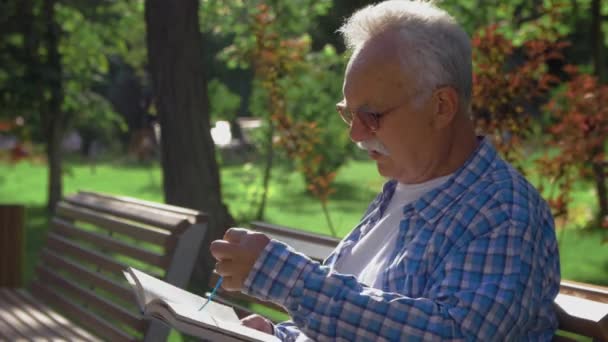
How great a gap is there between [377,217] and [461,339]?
0.72 meters

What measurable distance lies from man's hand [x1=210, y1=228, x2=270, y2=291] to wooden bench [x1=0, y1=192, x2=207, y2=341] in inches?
54.3

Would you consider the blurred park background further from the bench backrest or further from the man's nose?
the bench backrest

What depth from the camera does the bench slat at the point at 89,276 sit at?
3909 millimetres

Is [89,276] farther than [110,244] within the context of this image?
Yes

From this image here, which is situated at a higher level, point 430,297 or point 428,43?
point 428,43

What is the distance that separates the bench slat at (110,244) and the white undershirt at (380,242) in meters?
1.20

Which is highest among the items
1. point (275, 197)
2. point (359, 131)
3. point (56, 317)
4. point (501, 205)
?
point (359, 131)

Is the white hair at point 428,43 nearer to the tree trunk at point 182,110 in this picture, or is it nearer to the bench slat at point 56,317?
the bench slat at point 56,317

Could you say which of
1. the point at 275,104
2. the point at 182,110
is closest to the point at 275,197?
the point at 275,104

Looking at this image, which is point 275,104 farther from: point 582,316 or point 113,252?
point 582,316

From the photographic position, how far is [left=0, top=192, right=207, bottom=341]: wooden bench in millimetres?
3637

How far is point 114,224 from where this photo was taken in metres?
4.29

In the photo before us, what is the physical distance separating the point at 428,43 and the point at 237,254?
0.65 metres

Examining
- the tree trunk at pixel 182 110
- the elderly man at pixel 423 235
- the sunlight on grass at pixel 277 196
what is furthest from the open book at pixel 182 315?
Answer: the sunlight on grass at pixel 277 196
